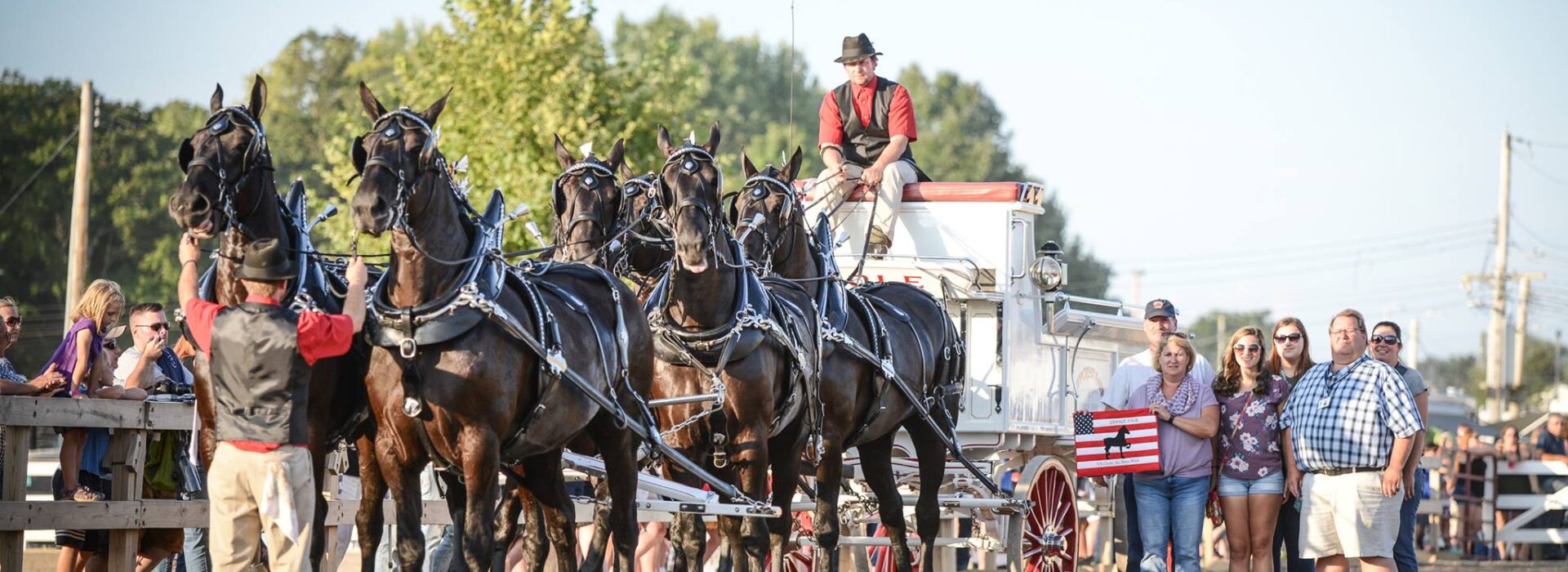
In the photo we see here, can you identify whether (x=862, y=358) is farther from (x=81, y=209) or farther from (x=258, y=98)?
(x=81, y=209)

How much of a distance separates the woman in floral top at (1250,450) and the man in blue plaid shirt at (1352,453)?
0.31 meters

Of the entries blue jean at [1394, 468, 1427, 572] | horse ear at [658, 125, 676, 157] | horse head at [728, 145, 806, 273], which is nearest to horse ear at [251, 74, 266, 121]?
horse ear at [658, 125, 676, 157]

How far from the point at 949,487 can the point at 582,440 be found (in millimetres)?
3743

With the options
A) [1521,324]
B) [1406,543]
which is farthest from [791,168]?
[1521,324]

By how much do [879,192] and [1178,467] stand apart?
3001mm

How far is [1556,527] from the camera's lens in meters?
20.8

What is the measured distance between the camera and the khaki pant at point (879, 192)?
37.1 ft

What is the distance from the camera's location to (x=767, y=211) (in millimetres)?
9289

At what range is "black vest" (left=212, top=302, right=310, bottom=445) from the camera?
19.4 ft

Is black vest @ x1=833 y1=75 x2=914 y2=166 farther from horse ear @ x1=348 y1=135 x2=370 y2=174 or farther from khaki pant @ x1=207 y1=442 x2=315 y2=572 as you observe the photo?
khaki pant @ x1=207 y1=442 x2=315 y2=572

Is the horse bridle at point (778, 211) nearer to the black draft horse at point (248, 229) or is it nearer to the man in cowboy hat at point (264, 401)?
the black draft horse at point (248, 229)

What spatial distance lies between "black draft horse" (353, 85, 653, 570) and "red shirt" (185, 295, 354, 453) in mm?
357

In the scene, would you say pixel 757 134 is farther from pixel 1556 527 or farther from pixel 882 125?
pixel 882 125

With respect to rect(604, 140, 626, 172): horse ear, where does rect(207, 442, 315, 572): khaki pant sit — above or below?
below
